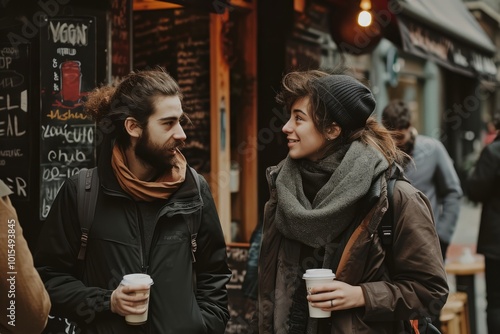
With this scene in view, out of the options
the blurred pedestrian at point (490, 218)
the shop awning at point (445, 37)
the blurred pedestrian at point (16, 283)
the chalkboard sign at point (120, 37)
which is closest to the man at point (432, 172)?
the blurred pedestrian at point (490, 218)

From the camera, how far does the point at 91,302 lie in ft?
10.7

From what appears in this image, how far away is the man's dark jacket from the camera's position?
130 inches

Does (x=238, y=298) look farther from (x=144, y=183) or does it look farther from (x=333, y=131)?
(x=144, y=183)

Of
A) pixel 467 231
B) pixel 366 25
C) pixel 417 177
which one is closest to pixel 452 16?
pixel 366 25

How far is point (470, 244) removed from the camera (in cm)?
1448

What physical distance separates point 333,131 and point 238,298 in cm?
366

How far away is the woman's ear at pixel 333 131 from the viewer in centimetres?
356

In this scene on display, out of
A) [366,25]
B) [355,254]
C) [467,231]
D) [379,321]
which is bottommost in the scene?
[467,231]

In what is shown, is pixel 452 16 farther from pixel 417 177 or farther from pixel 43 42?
pixel 43 42

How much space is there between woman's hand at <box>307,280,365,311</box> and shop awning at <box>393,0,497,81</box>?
16.7 ft

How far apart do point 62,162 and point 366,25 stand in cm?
409

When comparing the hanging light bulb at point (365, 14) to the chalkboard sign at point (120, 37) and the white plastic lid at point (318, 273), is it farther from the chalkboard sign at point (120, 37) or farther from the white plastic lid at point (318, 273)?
the white plastic lid at point (318, 273)

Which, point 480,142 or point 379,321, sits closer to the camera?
point 379,321

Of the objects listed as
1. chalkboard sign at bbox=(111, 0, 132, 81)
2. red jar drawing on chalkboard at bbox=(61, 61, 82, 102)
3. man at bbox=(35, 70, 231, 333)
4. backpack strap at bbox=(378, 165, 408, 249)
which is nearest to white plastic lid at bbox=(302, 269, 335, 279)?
backpack strap at bbox=(378, 165, 408, 249)
